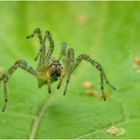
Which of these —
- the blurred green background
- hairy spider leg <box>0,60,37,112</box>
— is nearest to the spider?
hairy spider leg <box>0,60,37,112</box>

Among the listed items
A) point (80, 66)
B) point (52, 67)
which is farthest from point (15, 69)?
point (80, 66)

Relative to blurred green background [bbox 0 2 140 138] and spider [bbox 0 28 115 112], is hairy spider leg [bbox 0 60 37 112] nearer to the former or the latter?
spider [bbox 0 28 115 112]

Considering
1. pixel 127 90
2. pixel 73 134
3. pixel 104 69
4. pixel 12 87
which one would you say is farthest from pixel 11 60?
pixel 73 134

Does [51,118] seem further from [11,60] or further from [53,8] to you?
[53,8]

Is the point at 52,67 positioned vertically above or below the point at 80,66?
below

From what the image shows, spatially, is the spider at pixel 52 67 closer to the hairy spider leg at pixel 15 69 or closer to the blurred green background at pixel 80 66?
the hairy spider leg at pixel 15 69

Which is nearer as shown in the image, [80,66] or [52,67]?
[52,67]

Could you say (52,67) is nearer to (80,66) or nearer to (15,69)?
(15,69)

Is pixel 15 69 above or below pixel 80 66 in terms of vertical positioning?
below

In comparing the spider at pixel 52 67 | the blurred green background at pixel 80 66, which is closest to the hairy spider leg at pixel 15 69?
the spider at pixel 52 67
